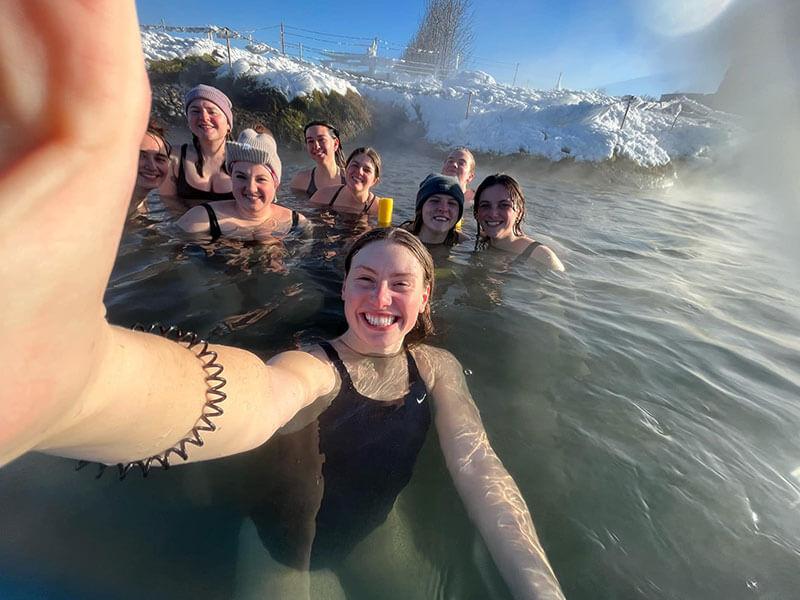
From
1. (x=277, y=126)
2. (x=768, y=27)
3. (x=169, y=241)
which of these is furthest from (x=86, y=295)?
(x=768, y=27)

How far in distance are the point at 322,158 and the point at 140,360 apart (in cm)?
655

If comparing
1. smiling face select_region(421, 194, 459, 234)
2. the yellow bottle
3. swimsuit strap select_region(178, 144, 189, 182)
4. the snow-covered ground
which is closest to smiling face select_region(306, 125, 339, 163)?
swimsuit strap select_region(178, 144, 189, 182)

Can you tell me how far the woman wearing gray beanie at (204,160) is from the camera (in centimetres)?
510

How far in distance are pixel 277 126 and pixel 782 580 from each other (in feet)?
53.2

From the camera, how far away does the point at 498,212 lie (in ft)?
16.6

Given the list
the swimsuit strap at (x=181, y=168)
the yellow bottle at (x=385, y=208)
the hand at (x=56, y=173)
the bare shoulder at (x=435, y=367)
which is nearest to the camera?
the hand at (x=56, y=173)

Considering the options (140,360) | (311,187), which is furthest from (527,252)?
(140,360)

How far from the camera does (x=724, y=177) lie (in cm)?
1623

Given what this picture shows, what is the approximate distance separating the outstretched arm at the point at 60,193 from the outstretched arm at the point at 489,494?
1653 millimetres

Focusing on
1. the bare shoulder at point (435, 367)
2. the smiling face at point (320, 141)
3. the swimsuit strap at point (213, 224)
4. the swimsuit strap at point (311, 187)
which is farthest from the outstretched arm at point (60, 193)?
the swimsuit strap at point (311, 187)

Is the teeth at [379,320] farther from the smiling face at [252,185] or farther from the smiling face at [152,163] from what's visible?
the smiling face at [152,163]

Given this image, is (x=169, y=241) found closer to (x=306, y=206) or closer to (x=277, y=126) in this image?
(x=306, y=206)

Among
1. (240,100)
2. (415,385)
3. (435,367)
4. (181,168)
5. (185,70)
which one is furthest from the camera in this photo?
(185,70)

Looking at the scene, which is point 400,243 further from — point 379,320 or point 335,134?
point 335,134
